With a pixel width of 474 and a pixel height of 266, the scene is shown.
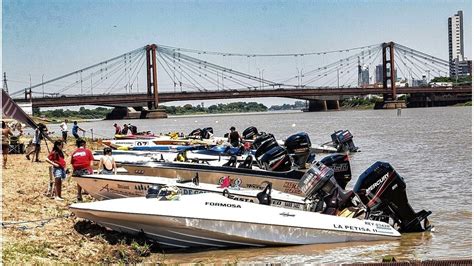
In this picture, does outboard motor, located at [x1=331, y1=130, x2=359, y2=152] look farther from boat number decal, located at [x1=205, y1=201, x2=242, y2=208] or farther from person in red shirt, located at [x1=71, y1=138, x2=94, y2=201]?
boat number decal, located at [x1=205, y1=201, x2=242, y2=208]

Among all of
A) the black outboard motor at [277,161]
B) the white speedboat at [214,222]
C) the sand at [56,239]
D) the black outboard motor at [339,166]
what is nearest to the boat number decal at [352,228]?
the white speedboat at [214,222]

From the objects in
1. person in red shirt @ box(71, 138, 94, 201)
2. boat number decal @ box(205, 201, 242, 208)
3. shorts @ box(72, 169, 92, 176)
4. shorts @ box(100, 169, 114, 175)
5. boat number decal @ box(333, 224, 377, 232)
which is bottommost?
boat number decal @ box(333, 224, 377, 232)

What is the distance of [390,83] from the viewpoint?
114188 mm

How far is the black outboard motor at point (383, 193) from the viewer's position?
1198 cm

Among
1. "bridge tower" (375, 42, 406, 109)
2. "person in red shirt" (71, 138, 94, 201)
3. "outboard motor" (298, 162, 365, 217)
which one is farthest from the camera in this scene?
"bridge tower" (375, 42, 406, 109)

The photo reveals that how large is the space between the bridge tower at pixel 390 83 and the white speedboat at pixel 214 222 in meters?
98.2

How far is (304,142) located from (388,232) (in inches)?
379

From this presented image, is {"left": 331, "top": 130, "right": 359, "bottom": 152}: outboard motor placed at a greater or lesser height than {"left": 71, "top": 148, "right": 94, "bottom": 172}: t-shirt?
lesser

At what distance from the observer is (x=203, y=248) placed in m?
11.3

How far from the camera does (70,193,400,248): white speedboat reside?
10.9 m

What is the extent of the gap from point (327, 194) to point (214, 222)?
215 centimetres

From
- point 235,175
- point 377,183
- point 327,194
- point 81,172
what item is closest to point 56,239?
point 81,172

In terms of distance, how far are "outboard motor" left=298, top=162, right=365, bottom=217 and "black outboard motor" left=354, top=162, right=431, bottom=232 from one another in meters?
0.17

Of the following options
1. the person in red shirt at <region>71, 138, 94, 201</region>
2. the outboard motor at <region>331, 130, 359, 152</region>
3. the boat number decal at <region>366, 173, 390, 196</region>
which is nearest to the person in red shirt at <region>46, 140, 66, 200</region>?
the person in red shirt at <region>71, 138, 94, 201</region>
